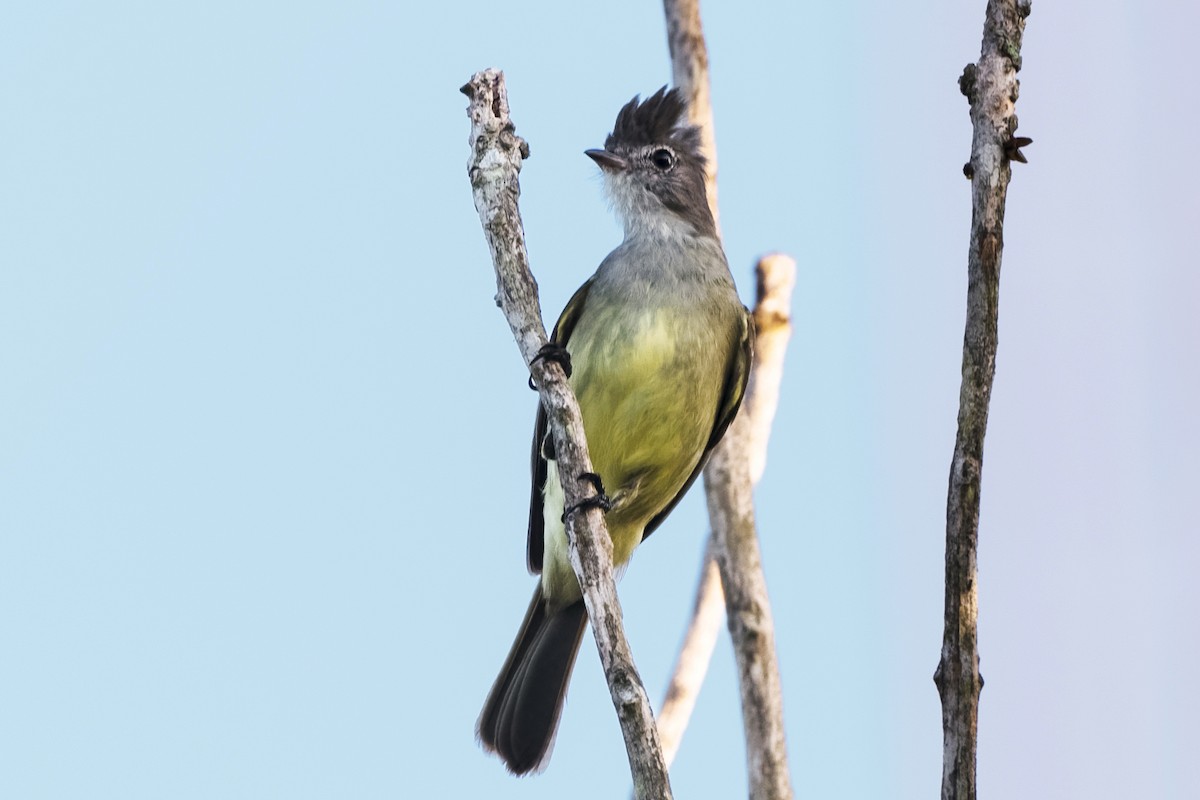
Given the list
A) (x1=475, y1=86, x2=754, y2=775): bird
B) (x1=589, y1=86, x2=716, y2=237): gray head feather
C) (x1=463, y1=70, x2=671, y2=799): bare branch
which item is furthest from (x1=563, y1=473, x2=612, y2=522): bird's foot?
(x1=589, y1=86, x2=716, y2=237): gray head feather

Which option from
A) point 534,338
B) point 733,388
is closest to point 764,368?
point 733,388

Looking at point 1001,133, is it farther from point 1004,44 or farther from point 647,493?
point 647,493

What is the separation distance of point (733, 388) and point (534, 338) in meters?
2.25

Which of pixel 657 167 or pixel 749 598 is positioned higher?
pixel 657 167

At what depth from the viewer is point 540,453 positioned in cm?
503

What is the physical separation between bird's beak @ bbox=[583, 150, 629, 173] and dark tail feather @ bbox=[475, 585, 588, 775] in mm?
1689

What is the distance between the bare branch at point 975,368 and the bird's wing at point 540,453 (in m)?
2.47

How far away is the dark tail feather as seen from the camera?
490cm

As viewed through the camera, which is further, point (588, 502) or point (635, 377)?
point (635, 377)

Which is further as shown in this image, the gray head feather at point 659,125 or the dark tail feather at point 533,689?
the gray head feather at point 659,125

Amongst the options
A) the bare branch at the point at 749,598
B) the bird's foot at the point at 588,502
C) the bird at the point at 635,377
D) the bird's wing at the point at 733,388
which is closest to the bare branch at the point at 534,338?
the bird's foot at the point at 588,502

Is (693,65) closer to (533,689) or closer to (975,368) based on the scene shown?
(533,689)

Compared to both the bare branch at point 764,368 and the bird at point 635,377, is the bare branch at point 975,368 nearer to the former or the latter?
the bird at point 635,377

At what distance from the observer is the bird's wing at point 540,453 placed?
501 cm
